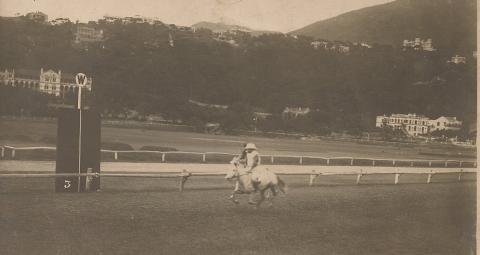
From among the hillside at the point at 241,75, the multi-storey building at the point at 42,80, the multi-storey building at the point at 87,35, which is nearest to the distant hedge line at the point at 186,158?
the hillside at the point at 241,75

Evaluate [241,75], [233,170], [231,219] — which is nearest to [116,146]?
[233,170]

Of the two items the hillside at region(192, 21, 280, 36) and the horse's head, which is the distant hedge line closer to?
the horse's head

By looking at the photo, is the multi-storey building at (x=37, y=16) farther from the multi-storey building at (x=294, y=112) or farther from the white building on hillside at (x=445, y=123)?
the white building on hillside at (x=445, y=123)

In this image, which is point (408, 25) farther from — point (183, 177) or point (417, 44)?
point (183, 177)

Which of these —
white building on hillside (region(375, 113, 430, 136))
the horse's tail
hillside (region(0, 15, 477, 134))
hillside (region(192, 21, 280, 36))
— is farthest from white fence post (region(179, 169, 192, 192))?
white building on hillside (region(375, 113, 430, 136))

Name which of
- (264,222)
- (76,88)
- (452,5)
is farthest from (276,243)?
(452,5)

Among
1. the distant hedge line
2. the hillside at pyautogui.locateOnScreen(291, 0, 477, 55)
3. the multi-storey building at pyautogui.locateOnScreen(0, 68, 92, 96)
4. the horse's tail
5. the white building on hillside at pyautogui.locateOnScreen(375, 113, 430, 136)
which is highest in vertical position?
the hillside at pyautogui.locateOnScreen(291, 0, 477, 55)
